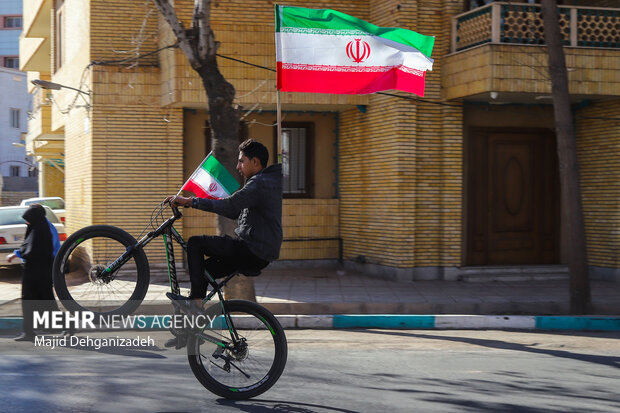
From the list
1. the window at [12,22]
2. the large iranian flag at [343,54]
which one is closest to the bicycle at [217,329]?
the large iranian flag at [343,54]

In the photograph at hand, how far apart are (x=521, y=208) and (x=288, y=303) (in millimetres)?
6599

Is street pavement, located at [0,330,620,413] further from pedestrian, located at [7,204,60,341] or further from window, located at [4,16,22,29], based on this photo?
window, located at [4,16,22,29]

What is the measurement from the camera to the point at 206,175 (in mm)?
6469

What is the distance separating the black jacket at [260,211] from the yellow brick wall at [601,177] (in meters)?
10.5

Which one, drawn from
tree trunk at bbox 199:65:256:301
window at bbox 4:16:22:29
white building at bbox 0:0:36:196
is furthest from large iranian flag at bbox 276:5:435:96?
window at bbox 4:16:22:29

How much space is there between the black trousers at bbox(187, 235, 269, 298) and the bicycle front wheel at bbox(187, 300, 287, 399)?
23 centimetres

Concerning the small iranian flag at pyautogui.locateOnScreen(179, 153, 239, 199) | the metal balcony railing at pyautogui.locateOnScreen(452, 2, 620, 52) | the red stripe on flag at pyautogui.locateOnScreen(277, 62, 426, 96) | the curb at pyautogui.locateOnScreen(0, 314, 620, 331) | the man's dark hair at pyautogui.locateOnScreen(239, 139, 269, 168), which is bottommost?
the curb at pyautogui.locateOnScreen(0, 314, 620, 331)

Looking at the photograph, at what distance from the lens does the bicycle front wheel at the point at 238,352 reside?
18.2 ft

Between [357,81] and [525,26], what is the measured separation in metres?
4.84

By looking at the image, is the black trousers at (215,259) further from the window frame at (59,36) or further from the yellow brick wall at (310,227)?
the window frame at (59,36)

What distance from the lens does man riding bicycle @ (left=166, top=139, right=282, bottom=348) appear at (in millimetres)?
5473

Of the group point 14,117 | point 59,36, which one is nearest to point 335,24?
point 59,36

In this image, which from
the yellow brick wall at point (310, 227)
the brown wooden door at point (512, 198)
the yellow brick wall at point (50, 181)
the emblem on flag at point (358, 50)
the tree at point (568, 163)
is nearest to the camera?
the emblem on flag at point (358, 50)

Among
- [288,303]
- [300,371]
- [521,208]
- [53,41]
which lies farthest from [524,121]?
[53,41]
